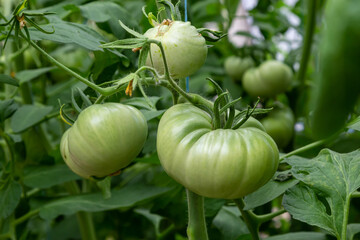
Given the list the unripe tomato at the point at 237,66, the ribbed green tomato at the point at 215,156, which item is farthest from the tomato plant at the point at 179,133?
the unripe tomato at the point at 237,66

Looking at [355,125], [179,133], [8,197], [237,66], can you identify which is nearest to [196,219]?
[179,133]

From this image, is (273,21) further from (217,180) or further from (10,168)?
(217,180)

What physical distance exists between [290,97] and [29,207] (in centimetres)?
62

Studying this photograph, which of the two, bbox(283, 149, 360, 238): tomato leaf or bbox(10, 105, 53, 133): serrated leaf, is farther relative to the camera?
bbox(10, 105, 53, 133): serrated leaf

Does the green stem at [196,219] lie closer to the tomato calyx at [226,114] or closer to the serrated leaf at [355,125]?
the tomato calyx at [226,114]

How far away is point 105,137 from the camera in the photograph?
37 cm

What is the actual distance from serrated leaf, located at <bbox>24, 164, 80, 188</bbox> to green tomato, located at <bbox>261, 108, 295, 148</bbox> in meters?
0.43

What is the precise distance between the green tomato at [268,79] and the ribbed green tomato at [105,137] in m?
0.64

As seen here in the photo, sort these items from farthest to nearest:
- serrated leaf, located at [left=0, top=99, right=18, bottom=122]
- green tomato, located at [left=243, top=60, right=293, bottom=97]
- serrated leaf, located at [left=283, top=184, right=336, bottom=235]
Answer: green tomato, located at [left=243, top=60, right=293, bottom=97], serrated leaf, located at [left=0, top=99, right=18, bottom=122], serrated leaf, located at [left=283, top=184, right=336, bottom=235]

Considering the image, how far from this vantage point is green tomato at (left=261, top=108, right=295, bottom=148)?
94cm

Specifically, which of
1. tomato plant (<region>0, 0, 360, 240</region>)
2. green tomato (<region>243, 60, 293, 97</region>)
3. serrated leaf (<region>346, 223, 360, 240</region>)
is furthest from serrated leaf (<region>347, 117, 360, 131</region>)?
green tomato (<region>243, 60, 293, 97</region>)

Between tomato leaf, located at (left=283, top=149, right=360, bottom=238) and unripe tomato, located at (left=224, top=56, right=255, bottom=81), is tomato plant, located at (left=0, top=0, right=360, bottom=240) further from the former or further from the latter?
unripe tomato, located at (left=224, top=56, right=255, bottom=81)

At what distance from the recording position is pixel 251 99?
3.61 ft

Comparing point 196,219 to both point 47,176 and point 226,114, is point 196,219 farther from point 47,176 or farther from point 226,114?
point 47,176
